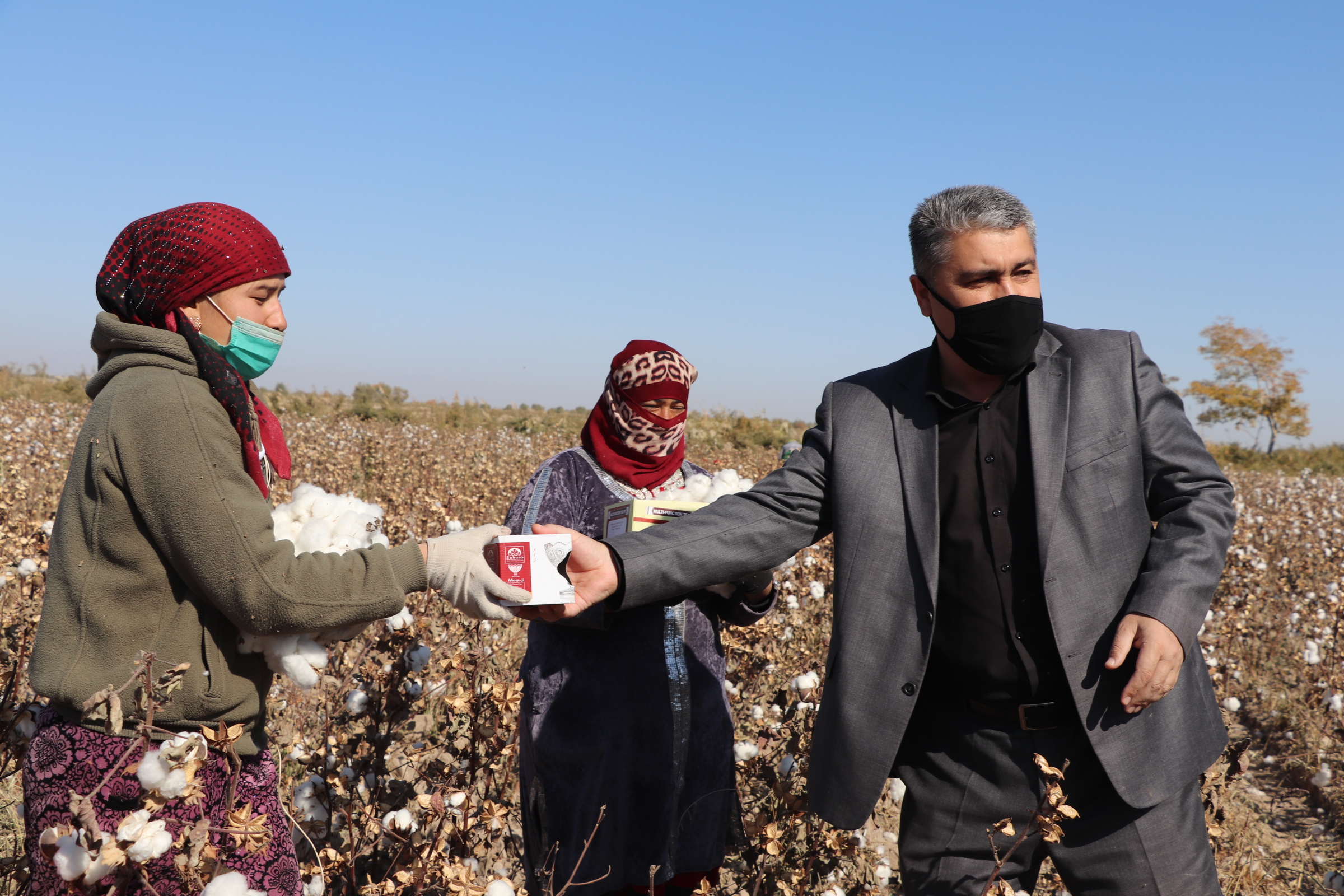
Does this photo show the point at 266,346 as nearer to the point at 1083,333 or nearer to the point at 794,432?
the point at 1083,333

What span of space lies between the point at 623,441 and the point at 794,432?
64.4 ft

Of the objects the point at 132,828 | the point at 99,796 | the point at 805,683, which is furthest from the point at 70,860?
the point at 805,683

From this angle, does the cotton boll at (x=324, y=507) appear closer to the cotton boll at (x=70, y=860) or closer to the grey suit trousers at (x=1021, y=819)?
the cotton boll at (x=70, y=860)

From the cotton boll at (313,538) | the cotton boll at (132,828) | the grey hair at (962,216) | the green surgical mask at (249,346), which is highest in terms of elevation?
the grey hair at (962,216)

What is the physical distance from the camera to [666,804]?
8.86 ft

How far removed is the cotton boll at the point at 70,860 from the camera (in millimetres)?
1224

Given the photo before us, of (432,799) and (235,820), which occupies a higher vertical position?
(235,820)

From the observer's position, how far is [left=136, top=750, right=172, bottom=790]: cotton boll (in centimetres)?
123

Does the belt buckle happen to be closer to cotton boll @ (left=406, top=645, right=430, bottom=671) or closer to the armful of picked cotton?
the armful of picked cotton

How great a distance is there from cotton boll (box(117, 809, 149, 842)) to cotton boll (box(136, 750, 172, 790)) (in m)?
0.04

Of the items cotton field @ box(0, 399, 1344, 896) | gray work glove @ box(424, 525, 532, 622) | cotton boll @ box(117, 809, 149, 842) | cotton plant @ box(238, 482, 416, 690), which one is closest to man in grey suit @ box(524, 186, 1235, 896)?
gray work glove @ box(424, 525, 532, 622)

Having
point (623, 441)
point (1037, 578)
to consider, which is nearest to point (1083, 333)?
point (1037, 578)

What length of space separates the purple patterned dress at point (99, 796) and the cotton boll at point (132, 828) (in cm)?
26

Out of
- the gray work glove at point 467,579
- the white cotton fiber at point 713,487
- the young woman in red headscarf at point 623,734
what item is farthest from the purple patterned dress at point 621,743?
the gray work glove at point 467,579
